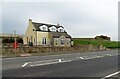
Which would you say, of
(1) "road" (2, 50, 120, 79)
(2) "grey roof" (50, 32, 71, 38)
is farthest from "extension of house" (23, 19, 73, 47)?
(1) "road" (2, 50, 120, 79)

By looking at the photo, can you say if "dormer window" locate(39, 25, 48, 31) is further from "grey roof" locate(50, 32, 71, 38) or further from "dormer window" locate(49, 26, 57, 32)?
"grey roof" locate(50, 32, 71, 38)

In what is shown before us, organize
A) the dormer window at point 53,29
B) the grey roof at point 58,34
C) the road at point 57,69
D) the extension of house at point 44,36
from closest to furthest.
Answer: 1. the road at point 57,69
2. the extension of house at point 44,36
3. the grey roof at point 58,34
4. the dormer window at point 53,29

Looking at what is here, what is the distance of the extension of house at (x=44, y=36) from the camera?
69375 millimetres

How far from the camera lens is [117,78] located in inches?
478

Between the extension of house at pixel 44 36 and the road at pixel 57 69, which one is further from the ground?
the extension of house at pixel 44 36

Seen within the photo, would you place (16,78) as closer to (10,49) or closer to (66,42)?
(10,49)

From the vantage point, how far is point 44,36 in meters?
70.9

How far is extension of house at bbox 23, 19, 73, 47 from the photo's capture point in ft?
228

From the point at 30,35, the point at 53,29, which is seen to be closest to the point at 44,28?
the point at 53,29

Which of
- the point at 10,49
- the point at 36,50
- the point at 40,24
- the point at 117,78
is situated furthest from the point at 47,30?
the point at 117,78

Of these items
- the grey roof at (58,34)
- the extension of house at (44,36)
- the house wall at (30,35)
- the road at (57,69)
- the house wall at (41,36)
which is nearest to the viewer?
the road at (57,69)

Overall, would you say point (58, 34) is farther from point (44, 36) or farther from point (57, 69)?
point (57, 69)

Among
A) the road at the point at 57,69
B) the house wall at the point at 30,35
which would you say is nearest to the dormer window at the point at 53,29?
the house wall at the point at 30,35

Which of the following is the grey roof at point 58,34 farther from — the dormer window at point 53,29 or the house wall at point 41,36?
the house wall at point 41,36
